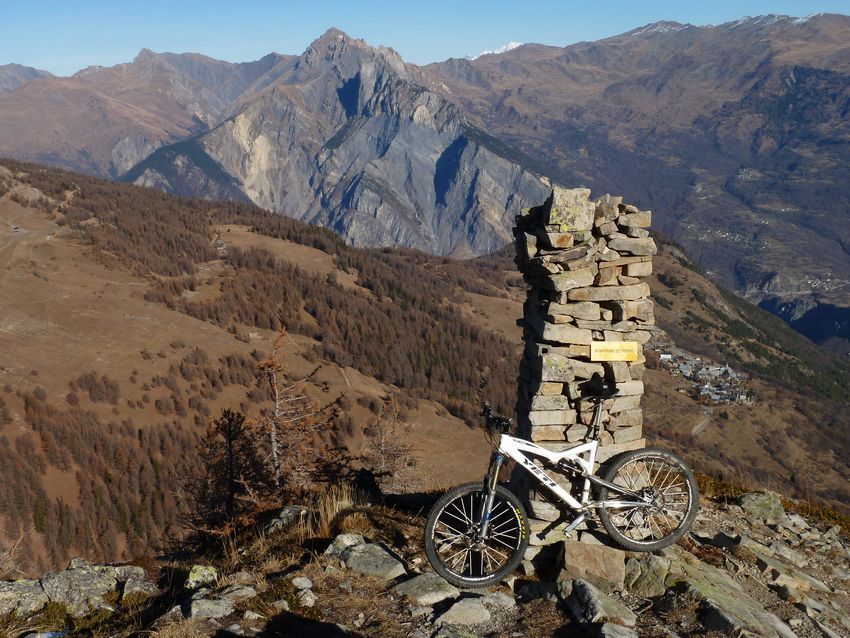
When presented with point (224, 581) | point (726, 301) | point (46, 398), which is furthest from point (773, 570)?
point (726, 301)

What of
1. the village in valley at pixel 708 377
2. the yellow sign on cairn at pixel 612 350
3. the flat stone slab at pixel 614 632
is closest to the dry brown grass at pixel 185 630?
the flat stone slab at pixel 614 632

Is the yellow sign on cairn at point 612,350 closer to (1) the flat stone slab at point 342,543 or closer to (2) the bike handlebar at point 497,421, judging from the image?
(2) the bike handlebar at point 497,421

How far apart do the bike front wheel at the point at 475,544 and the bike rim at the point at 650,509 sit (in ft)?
5.33

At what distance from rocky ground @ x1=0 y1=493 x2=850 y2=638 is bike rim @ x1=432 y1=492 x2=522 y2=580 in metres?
0.34

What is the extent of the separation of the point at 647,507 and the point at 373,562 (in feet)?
13.6

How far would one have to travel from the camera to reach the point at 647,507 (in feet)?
29.8

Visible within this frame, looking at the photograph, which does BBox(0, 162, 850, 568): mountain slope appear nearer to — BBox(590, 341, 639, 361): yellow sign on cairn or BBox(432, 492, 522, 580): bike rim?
BBox(590, 341, 639, 361): yellow sign on cairn

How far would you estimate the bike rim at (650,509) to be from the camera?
30.3 feet

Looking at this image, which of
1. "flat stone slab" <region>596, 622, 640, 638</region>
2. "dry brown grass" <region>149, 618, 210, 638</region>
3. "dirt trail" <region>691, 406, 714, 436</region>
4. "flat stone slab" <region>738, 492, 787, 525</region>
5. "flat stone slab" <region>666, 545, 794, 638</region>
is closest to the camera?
"dry brown grass" <region>149, 618, 210, 638</region>

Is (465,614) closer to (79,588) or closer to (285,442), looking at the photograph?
(79,588)

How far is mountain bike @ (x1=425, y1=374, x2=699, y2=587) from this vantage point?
8398mm

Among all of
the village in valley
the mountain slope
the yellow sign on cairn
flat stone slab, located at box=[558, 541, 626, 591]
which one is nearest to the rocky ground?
flat stone slab, located at box=[558, 541, 626, 591]

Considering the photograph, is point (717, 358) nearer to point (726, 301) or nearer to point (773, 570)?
point (726, 301)

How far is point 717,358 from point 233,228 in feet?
382
